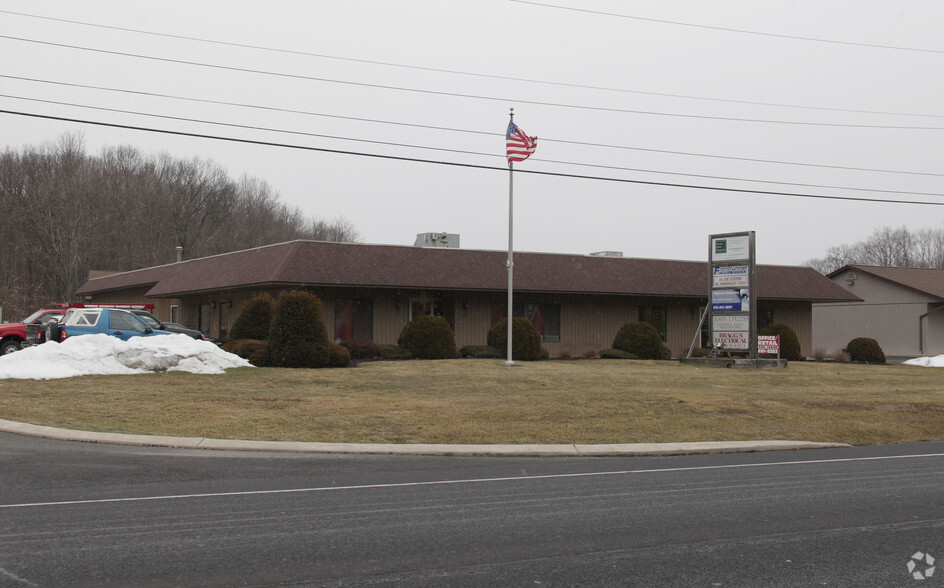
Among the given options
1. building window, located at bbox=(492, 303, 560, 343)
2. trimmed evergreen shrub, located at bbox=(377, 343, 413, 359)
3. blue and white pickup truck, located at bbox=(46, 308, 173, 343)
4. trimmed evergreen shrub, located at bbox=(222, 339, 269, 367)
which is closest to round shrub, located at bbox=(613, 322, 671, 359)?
building window, located at bbox=(492, 303, 560, 343)

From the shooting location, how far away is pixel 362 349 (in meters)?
32.0

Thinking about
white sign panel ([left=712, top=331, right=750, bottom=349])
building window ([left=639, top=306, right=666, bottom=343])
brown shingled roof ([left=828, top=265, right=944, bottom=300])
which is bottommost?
white sign panel ([left=712, top=331, right=750, bottom=349])

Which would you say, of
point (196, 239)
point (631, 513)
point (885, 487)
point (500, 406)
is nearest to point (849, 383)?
point (500, 406)

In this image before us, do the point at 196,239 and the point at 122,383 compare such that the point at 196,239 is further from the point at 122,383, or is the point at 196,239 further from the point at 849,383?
the point at 849,383

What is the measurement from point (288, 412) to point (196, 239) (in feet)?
192

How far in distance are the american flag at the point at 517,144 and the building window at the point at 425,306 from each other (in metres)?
9.73

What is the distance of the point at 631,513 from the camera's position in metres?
8.33

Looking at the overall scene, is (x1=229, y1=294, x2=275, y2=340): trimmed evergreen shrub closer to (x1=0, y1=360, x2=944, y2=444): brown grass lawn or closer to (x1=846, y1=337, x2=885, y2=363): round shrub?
(x1=0, y1=360, x2=944, y2=444): brown grass lawn

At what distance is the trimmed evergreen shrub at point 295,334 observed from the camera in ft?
87.6

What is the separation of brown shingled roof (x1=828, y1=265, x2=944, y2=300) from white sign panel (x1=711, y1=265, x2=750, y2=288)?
65.8ft

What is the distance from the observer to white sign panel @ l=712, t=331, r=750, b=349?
3056 cm

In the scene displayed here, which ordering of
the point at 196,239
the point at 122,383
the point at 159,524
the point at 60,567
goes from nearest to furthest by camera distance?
the point at 60,567 → the point at 159,524 → the point at 122,383 → the point at 196,239

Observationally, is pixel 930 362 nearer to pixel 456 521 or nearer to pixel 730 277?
pixel 730 277

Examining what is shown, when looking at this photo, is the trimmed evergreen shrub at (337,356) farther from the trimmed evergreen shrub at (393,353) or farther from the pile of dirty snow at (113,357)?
the trimmed evergreen shrub at (393,353)
